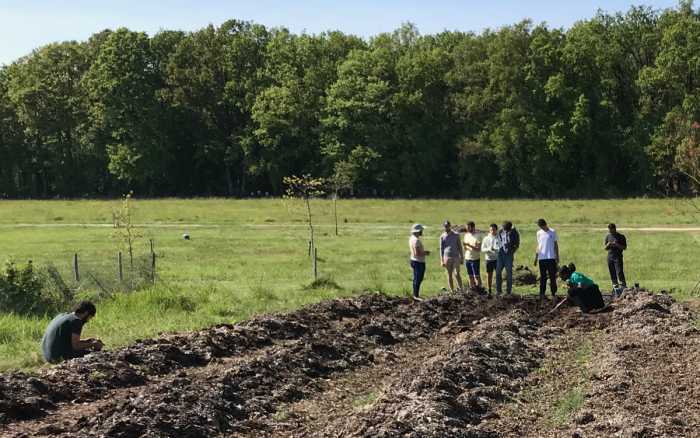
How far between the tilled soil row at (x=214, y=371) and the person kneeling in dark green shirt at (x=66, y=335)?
545 millimetres

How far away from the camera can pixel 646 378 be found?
11.9m

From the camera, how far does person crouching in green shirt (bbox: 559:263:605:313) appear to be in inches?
726

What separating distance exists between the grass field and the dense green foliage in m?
11.9

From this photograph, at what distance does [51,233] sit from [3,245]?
6732 mm

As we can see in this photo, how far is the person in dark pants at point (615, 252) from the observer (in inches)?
835

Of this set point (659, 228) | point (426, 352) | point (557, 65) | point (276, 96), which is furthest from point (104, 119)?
point (426, 352)

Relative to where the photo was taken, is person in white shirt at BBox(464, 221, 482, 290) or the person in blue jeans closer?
the person in blue jeans

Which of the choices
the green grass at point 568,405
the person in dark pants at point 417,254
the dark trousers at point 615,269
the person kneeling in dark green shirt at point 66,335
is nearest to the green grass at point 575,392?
the green grass at point 568,405

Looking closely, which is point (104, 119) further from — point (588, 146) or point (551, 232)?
point (551, 232)

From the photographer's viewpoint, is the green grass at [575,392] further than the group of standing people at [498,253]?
No

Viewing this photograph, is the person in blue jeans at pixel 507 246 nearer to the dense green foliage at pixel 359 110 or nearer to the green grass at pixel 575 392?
the green grass at pixel 575 392

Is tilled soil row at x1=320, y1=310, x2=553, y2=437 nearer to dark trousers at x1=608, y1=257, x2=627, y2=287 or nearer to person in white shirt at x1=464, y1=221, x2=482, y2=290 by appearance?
person in white shirt at x1=464, y1=221, x2=482, y2=290

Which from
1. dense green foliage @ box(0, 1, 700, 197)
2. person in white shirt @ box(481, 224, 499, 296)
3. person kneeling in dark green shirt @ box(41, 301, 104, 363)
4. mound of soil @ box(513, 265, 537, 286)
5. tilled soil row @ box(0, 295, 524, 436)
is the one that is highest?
dense green foliage @ box(0, 1, 700, 197)

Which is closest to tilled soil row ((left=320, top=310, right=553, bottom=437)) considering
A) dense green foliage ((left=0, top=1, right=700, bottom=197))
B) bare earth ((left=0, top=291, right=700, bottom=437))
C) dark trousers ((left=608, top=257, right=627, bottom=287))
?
bare earth ((left=0, top=291, right=700, bottom=437))
